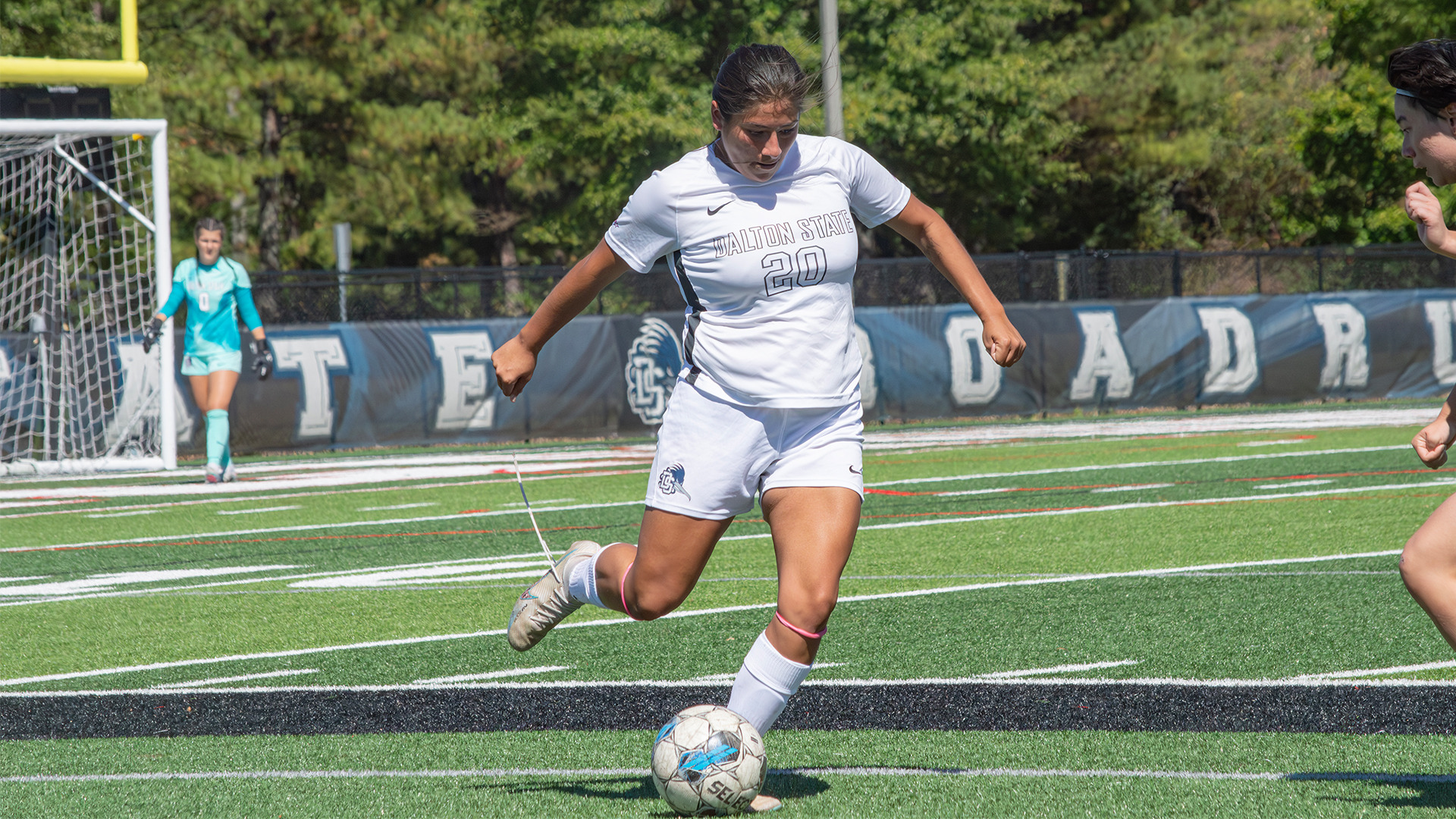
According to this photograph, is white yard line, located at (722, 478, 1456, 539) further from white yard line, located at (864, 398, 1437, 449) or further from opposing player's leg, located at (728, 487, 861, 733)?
opposing player's leg, located at (728, 487, 861, 733)

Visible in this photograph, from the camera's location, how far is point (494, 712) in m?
5.75

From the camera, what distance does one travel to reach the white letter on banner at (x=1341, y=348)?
2373 centimetres

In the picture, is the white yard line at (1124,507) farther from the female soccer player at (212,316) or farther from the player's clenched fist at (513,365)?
the player's clenched fist at (513,365)

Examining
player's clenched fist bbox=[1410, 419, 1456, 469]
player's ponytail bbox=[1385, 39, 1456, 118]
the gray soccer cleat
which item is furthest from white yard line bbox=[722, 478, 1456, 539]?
player's ponytail bbox=[1385, 39, 1456, 118]

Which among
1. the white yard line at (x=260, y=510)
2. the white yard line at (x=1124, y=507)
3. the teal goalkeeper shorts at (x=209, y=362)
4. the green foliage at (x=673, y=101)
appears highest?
the green foliage at (x=673, y=101)

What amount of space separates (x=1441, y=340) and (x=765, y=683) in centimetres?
2232

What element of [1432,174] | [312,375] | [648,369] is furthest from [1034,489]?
[312,375]

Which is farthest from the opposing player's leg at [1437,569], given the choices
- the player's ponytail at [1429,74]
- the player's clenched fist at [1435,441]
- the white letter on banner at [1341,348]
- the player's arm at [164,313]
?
the white letter on banner at [1341,348]

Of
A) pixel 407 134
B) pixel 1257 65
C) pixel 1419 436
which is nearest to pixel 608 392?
pixel 1419 436

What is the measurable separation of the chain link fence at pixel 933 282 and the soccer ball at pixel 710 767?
16.7 meters

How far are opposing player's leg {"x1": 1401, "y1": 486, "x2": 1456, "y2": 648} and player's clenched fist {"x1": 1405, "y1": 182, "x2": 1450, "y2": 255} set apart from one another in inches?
25.9

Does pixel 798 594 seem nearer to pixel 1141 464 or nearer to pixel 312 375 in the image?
pixel 1141 464

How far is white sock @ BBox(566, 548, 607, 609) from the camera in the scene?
5.07 meters

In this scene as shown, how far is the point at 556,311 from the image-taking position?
481cm
